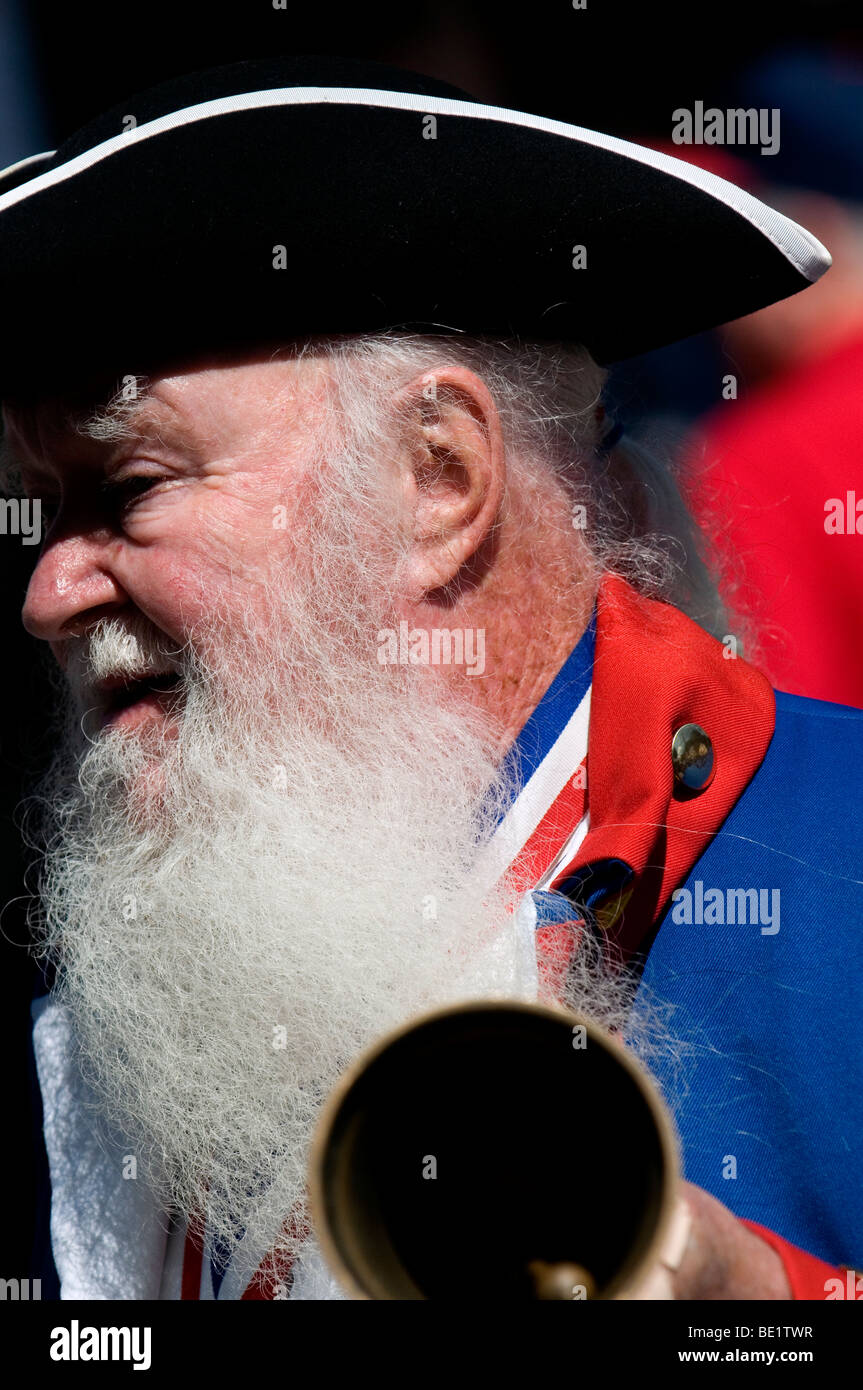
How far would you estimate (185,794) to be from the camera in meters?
2.22

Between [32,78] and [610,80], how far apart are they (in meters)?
1.82

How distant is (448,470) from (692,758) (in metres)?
0.69

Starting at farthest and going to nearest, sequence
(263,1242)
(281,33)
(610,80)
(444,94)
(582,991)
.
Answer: (610,80), (281,33), (444,94), (263,1242), (582,991)

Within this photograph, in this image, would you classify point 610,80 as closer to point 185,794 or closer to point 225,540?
point 225,540

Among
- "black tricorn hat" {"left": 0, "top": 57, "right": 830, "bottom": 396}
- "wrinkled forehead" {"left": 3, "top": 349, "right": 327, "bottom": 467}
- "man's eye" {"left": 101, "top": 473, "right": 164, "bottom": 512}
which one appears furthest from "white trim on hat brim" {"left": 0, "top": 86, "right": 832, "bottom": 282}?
"man's eye" {"left": 101, "top": 473, "right": 164, "bottom": 512}

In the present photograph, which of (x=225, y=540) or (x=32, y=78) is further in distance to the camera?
(x=32, y=78)

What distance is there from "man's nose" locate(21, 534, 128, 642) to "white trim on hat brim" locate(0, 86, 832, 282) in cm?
61

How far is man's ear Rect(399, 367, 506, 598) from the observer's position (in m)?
2.16

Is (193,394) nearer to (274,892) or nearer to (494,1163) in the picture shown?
(274,892)

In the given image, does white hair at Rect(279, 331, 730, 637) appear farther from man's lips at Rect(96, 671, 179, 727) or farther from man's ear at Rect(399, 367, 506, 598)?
man's lips at Rect(96, 671, 179, 727)

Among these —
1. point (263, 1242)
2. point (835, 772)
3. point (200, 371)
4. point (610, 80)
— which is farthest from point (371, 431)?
point (610, 80)

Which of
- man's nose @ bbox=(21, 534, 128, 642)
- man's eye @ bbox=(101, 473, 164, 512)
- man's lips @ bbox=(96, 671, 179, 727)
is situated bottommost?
man's lips @ bbox=(96, 671, 179, 727)

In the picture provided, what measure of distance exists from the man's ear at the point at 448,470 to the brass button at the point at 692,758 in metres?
0.51

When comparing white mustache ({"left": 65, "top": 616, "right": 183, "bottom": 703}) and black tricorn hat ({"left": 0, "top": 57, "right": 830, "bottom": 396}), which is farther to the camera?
white mustache ({"left": 65, "top": 616, "right": 183, "bottom": 703})
